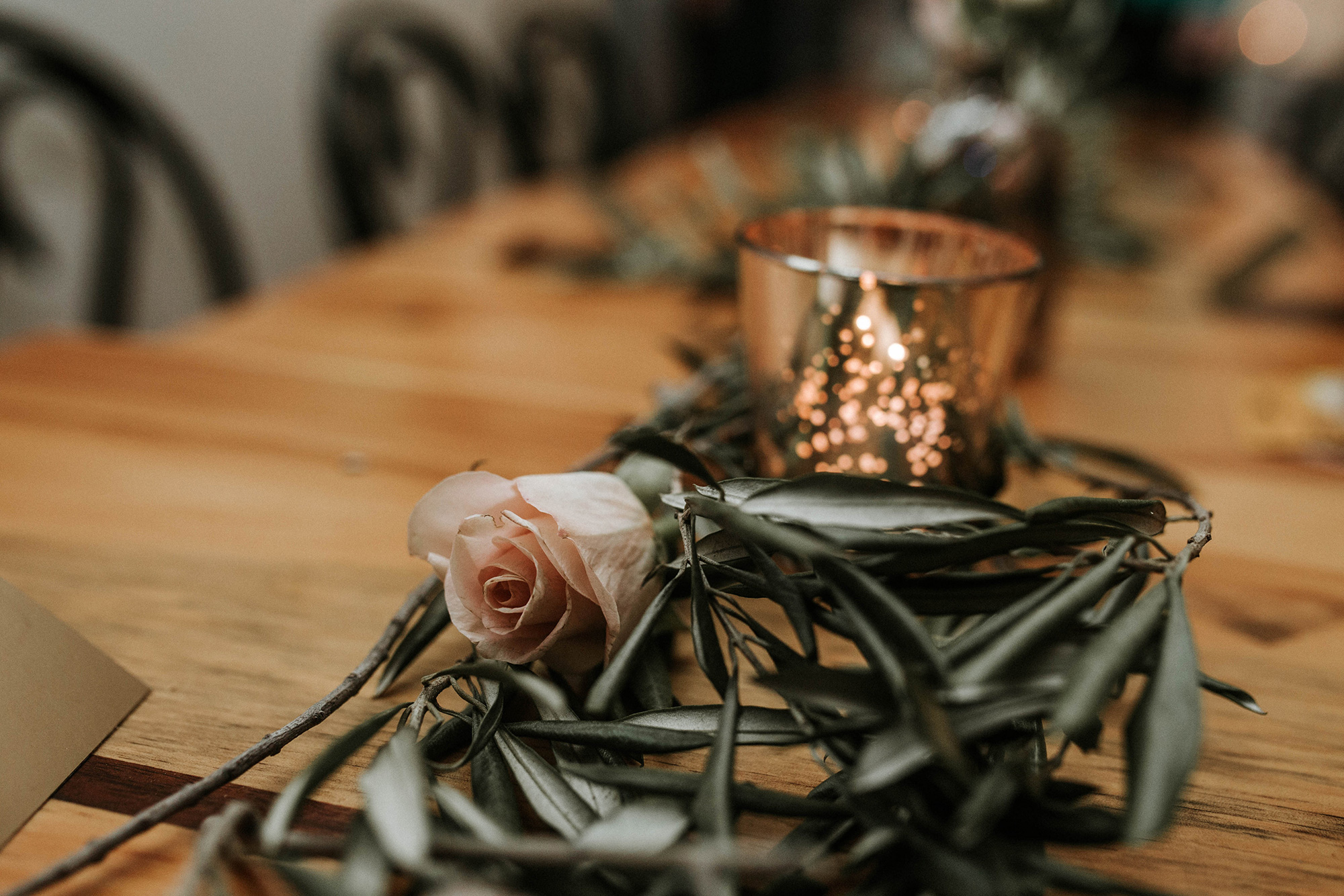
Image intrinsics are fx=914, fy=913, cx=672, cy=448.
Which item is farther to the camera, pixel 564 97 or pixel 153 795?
pixel 564 97

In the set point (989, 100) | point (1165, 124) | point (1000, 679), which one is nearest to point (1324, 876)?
point (1000, 679)

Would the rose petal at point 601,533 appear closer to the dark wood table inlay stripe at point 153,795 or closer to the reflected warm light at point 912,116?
the dark wood table inlay stripe at point 153,795

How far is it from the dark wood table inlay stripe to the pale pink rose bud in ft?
0.21

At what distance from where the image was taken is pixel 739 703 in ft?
0.89

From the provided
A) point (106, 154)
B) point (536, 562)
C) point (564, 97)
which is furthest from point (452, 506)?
point (564, 97)

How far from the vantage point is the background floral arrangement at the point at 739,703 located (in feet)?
0.68

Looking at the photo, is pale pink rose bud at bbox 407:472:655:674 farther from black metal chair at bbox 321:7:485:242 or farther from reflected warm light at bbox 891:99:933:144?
black metal chair at bbox 321:7:485:242

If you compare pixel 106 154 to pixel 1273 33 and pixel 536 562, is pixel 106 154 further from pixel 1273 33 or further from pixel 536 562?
pixel 1273 33

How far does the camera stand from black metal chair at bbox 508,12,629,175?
6.49ft

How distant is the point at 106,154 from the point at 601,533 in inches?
39.0

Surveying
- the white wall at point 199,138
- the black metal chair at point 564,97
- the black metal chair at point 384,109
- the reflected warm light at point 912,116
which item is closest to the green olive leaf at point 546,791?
the reflected warm light at point 912,116

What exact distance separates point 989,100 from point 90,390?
675 mm

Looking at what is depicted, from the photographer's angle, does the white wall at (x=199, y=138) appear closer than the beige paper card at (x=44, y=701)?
No

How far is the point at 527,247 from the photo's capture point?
3.04ft
